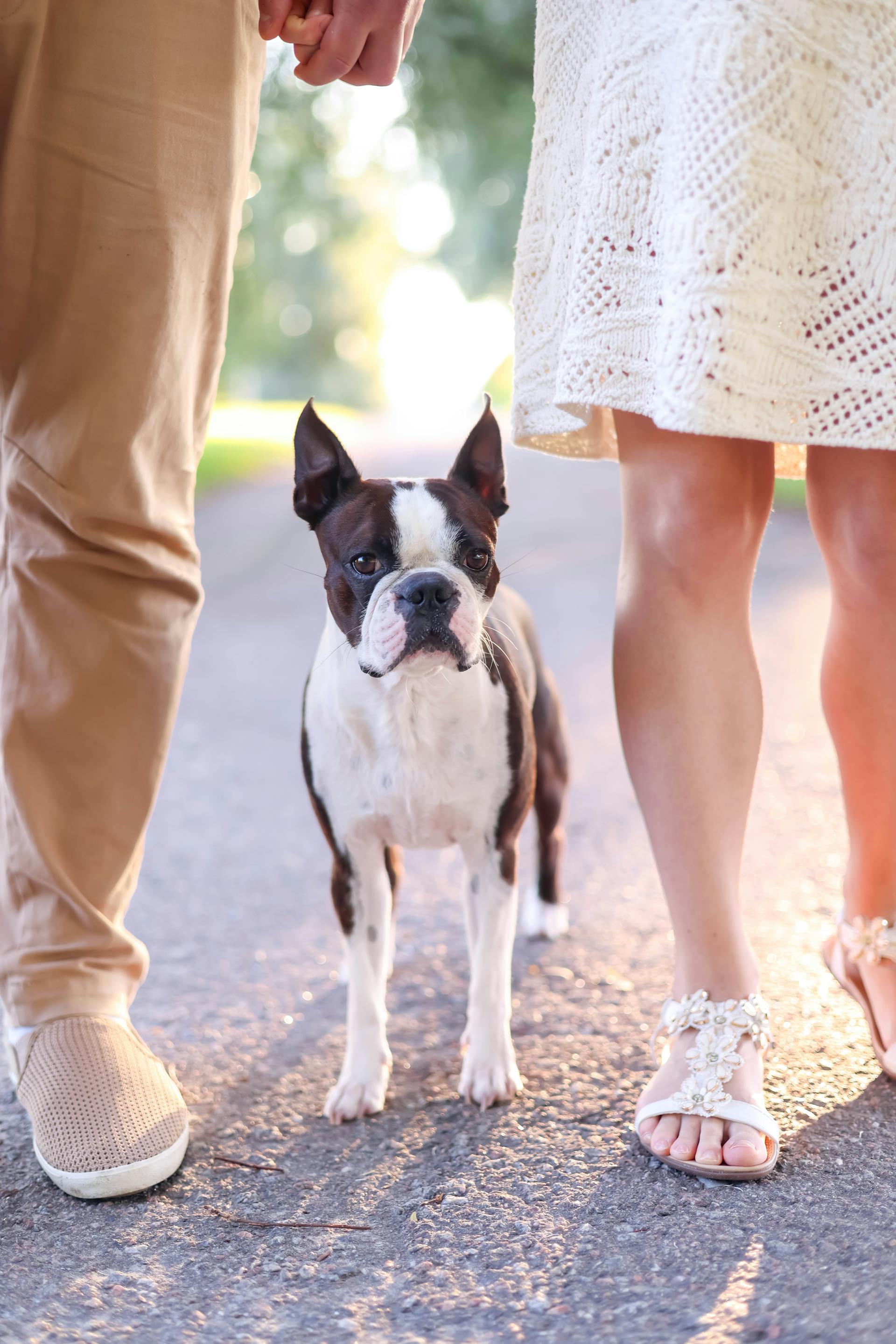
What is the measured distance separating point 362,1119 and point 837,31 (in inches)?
77.1

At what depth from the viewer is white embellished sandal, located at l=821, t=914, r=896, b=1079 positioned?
2225 mm

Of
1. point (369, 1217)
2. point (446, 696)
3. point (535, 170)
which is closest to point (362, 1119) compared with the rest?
point (369, 1217)

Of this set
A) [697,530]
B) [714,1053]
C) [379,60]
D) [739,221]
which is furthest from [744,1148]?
[379,60]

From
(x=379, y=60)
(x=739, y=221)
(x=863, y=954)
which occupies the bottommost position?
(x=863, y=954)

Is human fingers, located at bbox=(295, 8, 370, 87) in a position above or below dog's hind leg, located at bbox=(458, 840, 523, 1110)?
above

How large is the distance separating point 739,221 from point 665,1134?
1413 mm

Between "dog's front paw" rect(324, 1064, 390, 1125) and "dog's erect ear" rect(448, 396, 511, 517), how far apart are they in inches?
42.7

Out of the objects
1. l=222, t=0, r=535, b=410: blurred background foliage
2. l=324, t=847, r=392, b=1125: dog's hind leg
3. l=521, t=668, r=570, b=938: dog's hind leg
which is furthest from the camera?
l=222, t=0, r=535, b=410: blurred background foliage

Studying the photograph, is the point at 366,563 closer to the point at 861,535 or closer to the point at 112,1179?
the point at 861,535

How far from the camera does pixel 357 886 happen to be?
7.64 feet

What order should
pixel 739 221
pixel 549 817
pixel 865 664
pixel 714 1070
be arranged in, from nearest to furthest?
pixel 739 221
pixel 714 1070
pixel 865 664
pixel 549 817

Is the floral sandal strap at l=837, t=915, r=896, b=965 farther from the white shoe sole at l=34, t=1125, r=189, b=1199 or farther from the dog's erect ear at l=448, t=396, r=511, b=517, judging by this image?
the white shoe sole at l=34, t=1125, r=189, b=1199

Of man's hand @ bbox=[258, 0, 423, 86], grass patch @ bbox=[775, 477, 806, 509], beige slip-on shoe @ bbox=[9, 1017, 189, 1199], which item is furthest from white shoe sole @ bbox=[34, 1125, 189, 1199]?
grass patch @ bbox=[775, 477, 806, 509]

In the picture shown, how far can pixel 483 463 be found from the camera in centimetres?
234
